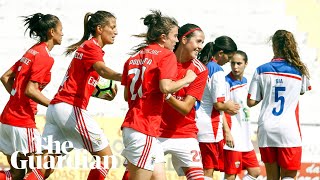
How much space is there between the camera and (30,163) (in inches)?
329

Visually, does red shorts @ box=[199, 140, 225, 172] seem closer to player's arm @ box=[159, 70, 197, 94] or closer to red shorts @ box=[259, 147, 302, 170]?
red shorts @ box=[259, 147, 302, 170]

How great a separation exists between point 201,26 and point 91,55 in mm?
6859

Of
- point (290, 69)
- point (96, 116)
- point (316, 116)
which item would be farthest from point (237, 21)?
point (290, 69)

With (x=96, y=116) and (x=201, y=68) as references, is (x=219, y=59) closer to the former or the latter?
(x=201, y=68)

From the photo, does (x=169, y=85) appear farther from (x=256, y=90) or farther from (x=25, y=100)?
(x=25, y=100)

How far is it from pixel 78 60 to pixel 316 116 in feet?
23.1

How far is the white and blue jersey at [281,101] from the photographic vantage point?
822 cm

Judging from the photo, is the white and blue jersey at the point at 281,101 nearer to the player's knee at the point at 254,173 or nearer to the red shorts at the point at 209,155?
the red shorts at the point at 209,155

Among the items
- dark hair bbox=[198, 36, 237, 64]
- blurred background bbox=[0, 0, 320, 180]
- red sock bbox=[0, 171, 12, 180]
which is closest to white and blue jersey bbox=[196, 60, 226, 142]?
dark hair bbox=[198, 36, 237, 64]

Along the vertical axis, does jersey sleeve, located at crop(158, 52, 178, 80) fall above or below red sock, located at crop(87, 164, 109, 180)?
above

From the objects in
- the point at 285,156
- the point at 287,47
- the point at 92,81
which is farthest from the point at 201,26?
the point at 92,81

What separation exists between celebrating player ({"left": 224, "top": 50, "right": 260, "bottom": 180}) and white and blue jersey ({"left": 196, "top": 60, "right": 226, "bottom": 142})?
82 centimetres

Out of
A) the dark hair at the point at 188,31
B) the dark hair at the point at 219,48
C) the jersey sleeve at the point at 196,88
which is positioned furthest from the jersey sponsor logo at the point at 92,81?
the dark hair at the point at 219,48

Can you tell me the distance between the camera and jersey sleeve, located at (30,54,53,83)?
8.28 m
